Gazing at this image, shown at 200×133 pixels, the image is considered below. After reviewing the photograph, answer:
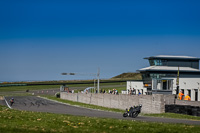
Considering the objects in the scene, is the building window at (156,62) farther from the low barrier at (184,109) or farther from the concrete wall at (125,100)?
the low barrier at (184,109)

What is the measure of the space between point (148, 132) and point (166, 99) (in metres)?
21.2

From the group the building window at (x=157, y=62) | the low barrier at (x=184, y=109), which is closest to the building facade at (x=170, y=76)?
the building window at (x=157, y=62)

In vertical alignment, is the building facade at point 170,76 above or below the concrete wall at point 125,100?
above

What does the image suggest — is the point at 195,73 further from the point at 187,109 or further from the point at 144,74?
the point at 187,109

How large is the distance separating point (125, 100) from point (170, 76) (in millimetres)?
19966

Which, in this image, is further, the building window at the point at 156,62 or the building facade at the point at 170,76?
the building window at the point at 156,62

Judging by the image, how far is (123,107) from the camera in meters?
48.6

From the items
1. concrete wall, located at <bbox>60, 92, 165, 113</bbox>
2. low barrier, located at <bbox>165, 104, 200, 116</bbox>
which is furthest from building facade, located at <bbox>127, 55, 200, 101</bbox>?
low barrier, located at <bbox>165, 104, 200, 116</bbox>

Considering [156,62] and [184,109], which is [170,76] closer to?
[156,62]

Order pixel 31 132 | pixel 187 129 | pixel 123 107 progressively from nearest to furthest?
1. pixel 31 132
2. pixel 187 129
3. pixel 123 107

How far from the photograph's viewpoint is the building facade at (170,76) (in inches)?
2235

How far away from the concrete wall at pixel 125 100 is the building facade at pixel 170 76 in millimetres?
6743

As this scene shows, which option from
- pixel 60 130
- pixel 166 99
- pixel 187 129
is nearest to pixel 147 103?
pixel 166 99

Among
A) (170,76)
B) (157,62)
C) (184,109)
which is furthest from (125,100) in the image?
(157,62)
